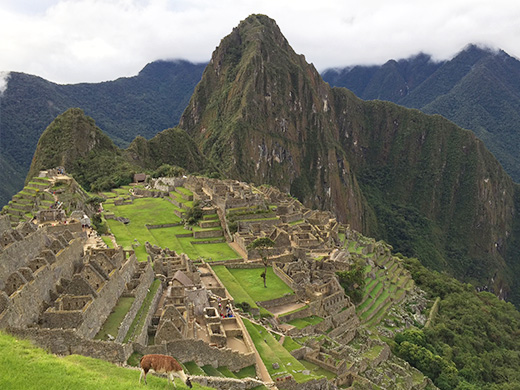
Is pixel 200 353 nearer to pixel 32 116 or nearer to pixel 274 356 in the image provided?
pixel 274 356

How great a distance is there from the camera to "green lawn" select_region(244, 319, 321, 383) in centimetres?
2295

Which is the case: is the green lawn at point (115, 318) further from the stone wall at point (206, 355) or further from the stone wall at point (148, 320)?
the stone wall at point (206, 355)

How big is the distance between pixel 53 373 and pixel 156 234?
36088 millimetres

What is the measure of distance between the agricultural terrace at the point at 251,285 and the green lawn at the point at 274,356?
4184mm

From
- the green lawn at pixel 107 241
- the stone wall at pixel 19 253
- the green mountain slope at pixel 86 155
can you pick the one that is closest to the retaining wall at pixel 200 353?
the stone wall at pixel 19 253

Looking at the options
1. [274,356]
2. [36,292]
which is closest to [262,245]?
[274,356]

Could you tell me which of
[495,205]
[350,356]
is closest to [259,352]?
[350,356]

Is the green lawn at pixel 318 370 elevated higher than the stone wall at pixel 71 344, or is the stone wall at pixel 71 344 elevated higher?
the stone wall at pixel 71 344

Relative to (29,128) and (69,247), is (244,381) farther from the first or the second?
(29,128)

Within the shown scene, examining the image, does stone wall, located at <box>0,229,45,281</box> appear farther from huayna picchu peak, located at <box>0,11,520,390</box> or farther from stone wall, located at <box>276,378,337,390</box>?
stone wall, located at <box>276,378,337,390</box>

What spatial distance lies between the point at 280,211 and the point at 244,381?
40.3 meters

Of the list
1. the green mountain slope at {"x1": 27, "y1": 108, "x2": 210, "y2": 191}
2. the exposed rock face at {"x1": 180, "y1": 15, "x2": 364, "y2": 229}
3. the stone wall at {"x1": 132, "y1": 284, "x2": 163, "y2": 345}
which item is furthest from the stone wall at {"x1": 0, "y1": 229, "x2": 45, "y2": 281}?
the exposed rock face at {"x1": 180, "y1": 15, "x2": 364, "y2": 229}

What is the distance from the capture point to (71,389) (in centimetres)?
1240

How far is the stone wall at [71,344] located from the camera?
16.7 meters
